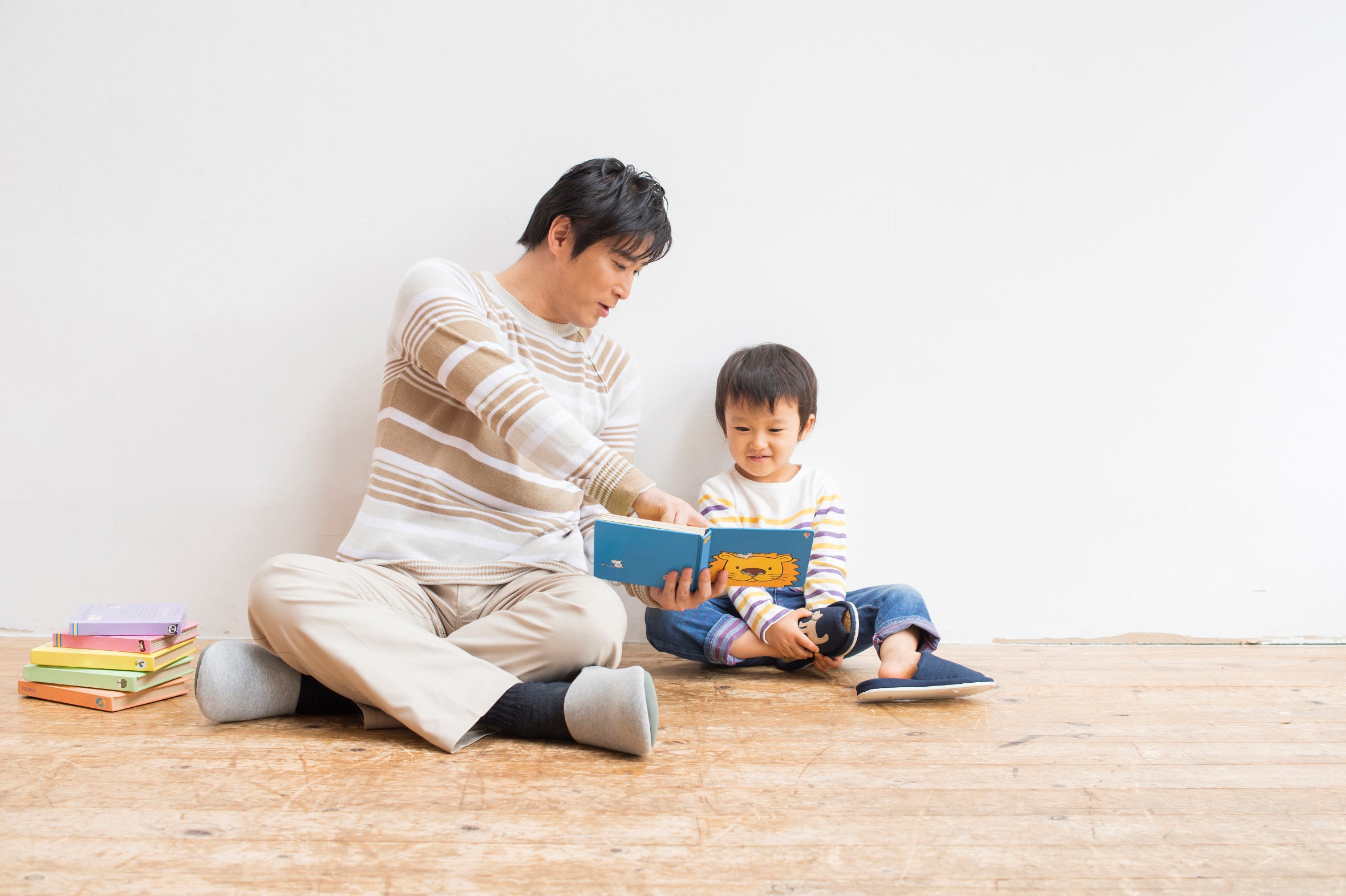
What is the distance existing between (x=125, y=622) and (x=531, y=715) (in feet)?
2.36

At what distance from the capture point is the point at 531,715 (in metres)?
1.06

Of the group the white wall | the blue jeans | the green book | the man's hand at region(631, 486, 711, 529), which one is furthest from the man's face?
the green book

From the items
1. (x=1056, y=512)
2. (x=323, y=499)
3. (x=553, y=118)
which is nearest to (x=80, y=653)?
(x=323, y=499)

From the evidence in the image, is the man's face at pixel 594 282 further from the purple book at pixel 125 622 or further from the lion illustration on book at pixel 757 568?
the purple book at pixel 125 622

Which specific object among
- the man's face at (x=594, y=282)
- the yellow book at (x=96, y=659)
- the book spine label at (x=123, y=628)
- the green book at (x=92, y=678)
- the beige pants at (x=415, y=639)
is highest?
the man's face at (x=594, y=282)

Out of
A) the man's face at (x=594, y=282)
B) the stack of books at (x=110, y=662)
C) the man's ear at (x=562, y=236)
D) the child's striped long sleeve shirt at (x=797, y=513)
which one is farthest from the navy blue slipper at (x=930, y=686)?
the stack of books at (x=110, y=662)

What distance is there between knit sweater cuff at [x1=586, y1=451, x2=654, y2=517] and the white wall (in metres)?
0.58

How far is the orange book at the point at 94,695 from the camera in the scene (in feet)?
3.94

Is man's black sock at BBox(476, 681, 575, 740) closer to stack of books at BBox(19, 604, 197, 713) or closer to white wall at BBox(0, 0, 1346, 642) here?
stack of books at BBox(19, 604, 197, 713)

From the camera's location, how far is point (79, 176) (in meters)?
1.61

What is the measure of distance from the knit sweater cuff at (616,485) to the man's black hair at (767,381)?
0.48 m

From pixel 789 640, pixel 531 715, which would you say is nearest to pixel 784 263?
pixel 789 640

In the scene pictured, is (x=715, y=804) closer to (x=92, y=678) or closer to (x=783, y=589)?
(x=783, y=589)

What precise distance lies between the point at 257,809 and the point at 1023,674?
4.22 ft
